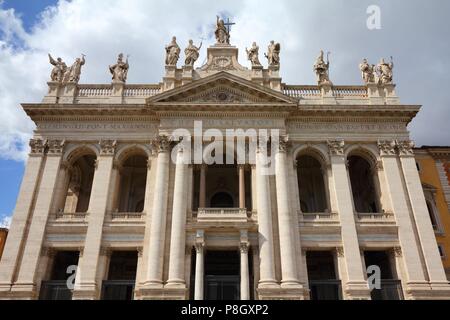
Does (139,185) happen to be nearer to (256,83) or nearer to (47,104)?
(47,104)

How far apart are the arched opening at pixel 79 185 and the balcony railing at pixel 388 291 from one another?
2130 centimetres

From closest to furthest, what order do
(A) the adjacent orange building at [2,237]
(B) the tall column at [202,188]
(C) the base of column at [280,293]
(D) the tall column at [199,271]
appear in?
(C) the base of column at [280,293], (D) the tall column at [199,271], (B) the tall column at [202,188], (A) the adjacent orange building at [2,237]

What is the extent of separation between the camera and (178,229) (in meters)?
24.0

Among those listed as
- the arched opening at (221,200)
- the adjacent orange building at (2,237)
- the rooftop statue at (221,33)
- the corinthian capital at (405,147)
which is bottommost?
the adjacent orange building at (2,237)

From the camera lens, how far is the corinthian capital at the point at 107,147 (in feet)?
89.4

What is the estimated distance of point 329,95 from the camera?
96.2ft

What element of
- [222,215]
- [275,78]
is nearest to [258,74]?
[275,78]

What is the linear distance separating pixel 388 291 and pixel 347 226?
4415mm

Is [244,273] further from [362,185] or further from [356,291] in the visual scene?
[362,185]

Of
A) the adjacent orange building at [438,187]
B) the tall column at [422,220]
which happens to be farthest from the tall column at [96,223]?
the adjacent orange building at [438,187]

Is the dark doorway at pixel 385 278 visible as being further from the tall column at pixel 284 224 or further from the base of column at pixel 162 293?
the base of column at pixel 162 293

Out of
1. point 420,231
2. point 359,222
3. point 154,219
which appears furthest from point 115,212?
point 420,231

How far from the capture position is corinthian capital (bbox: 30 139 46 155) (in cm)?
2698

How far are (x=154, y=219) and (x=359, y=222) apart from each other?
13175 mm
